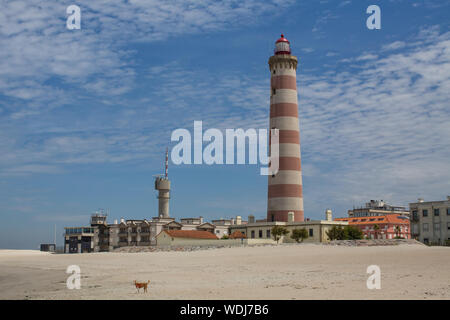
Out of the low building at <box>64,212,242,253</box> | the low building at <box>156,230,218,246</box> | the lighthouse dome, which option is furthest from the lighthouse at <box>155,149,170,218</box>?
the lighthouse dome

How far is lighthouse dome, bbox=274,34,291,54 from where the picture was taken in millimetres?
65500

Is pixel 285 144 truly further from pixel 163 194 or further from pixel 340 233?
pixel 163 194

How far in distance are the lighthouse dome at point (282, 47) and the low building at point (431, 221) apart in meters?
32.2

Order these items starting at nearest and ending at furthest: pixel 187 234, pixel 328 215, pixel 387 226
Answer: pixel 328 215 → pixel 187 234 → pixel 387 226

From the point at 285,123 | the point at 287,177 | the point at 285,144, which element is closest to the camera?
the point at 287,177

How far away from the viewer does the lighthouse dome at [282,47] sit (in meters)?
65.5

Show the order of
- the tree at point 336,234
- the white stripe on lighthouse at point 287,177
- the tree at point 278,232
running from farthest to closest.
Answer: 1. the white stripe on lighthouse at point 287,177
2. the tree at point 278,232
3. the tree at point 336,234

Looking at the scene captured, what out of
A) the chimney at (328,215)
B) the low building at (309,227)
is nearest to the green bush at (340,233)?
the low building at (309,227)

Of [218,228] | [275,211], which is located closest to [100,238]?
[218,228]

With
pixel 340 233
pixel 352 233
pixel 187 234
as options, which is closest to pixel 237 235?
pixel 187 234

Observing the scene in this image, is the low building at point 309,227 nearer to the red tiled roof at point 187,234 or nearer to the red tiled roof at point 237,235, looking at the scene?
the red tiled roof at point 237,235

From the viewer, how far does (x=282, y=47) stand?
65812 millimetres

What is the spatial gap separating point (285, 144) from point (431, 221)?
29162mm
